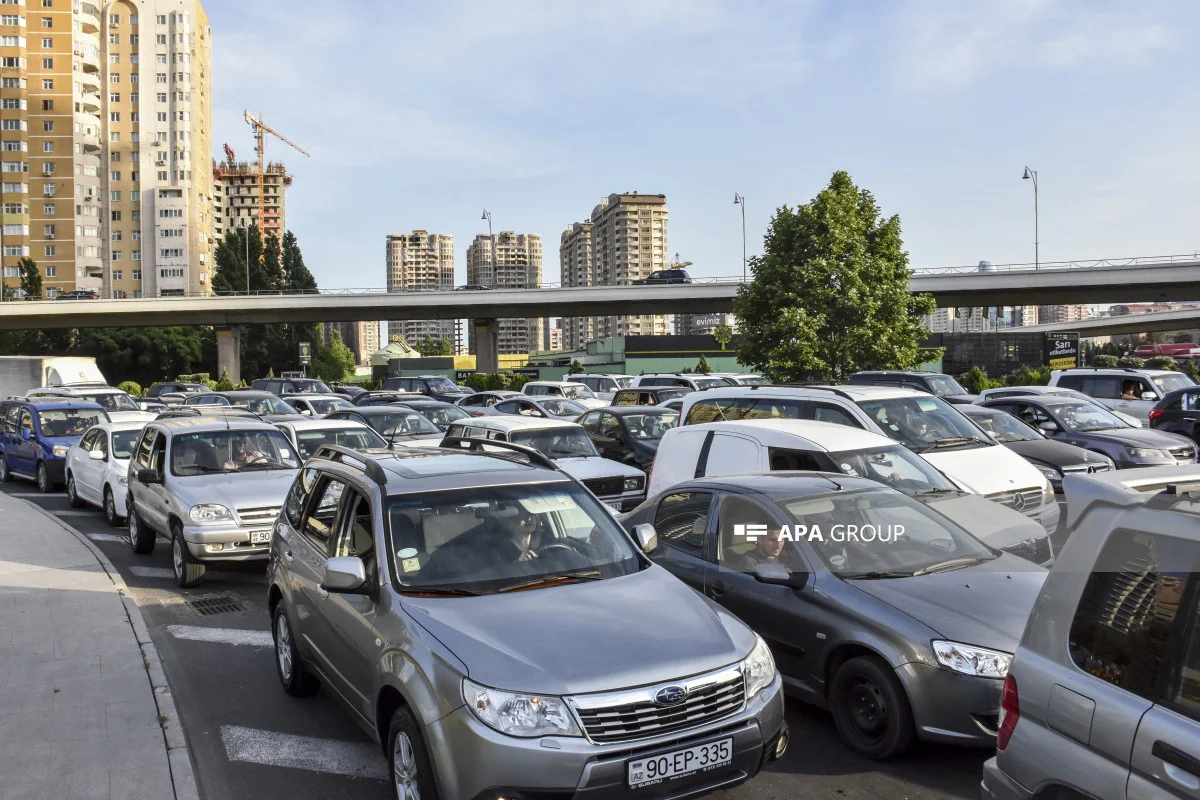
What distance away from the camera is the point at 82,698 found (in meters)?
5.93

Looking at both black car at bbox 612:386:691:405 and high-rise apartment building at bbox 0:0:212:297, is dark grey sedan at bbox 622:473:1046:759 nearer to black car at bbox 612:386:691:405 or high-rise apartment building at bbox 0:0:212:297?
black car at bbox 612:386:691:405

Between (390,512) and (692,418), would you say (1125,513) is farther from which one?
(692,418)

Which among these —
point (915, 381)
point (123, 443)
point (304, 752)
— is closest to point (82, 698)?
point (304, 752)

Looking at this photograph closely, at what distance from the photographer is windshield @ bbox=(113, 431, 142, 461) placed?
13.4 meters

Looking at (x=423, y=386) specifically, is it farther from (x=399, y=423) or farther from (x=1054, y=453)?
(x=1054, y=453)

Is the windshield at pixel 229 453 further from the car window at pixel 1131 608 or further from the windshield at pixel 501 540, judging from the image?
the car window at pixel 1131 608

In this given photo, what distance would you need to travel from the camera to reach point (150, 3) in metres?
111

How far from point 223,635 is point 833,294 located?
81.8 ft

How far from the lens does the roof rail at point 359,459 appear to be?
5.13 meters

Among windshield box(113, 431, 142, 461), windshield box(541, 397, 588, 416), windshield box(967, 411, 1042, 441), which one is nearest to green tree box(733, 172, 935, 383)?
windshield box(541, 397, 588, 416)

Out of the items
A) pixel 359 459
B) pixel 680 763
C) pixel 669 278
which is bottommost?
pixel 680 763

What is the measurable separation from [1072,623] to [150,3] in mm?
132383

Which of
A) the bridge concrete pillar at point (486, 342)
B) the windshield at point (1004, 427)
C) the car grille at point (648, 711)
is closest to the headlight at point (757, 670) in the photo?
the car grille at point (648, 711)

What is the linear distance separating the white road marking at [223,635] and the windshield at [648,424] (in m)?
8.59
